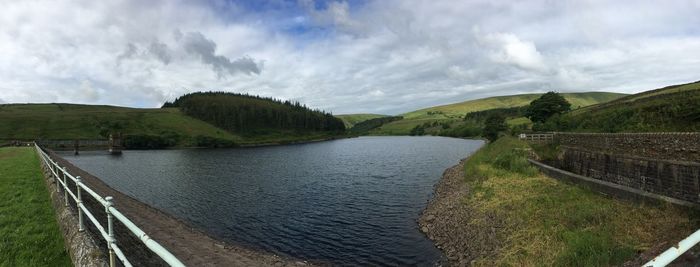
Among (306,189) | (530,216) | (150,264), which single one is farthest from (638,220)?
(306,189)

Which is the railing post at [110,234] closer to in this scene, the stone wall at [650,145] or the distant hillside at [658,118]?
the stone wall at [650,145]

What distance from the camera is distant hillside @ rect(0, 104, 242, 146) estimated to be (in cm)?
13400

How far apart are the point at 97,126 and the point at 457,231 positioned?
174 m

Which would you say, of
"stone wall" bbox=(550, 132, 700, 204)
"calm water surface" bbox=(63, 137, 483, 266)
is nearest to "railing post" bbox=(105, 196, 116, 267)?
"calm water surface" bbox=(63, 137, 483, 266)

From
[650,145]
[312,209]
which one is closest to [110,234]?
[312,209]

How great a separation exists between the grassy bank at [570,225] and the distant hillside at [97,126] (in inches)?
5920

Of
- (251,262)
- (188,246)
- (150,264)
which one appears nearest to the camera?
(150,264)

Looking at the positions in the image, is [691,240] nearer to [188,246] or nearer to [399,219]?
[188,246]

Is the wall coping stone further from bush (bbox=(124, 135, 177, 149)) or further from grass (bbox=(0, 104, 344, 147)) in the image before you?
grass (bbox=(0, 104, 344, 147))

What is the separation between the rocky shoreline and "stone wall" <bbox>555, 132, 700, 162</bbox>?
12.0 metres

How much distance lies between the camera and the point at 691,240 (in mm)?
3100

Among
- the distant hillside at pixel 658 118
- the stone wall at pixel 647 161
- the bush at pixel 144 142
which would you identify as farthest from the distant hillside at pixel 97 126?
the stone wall at pixel 647 161

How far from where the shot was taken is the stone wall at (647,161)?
1941cm

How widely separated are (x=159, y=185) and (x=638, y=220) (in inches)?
1906
